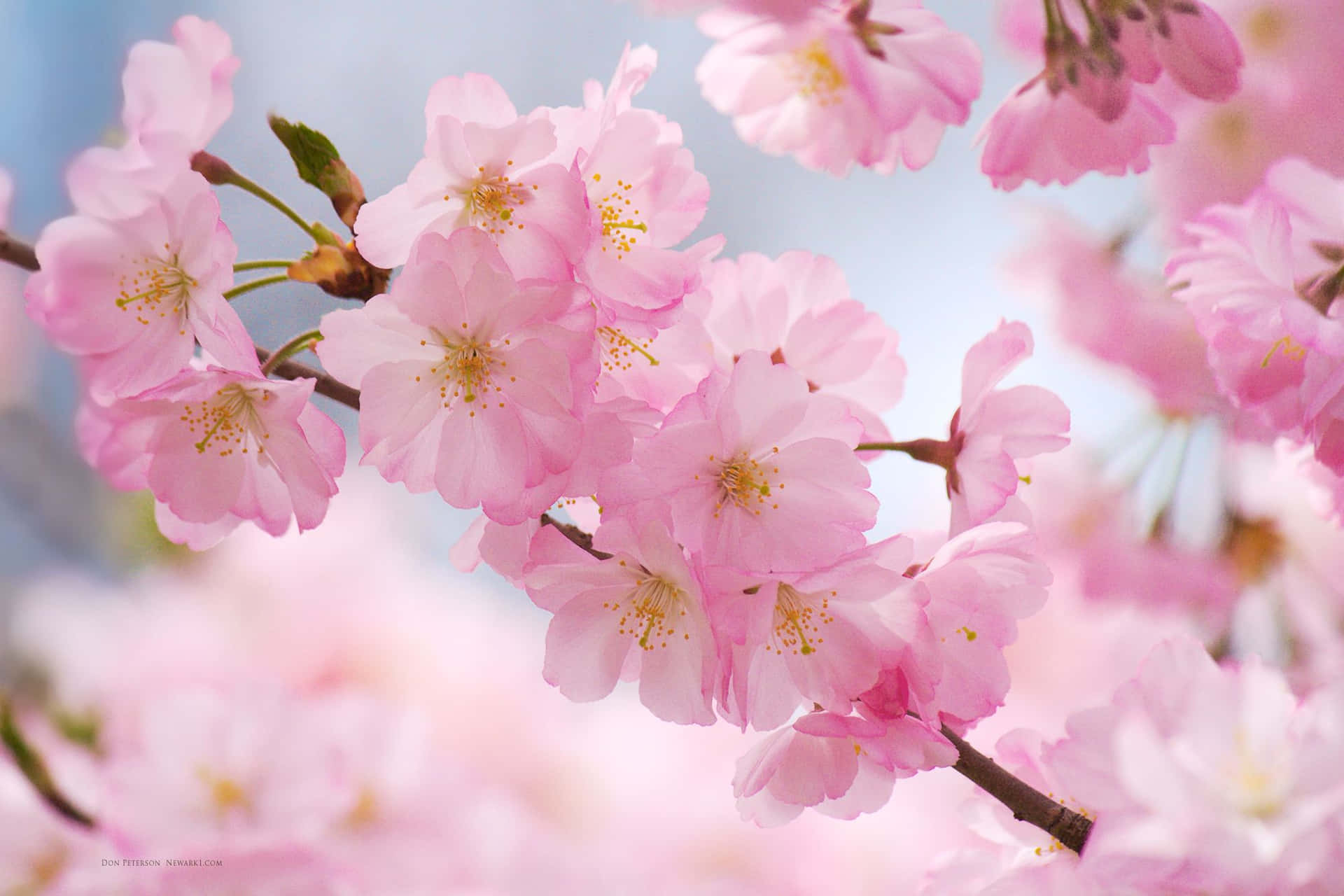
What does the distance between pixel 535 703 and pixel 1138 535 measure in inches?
23.7

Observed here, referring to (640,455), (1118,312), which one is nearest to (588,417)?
(640,455)

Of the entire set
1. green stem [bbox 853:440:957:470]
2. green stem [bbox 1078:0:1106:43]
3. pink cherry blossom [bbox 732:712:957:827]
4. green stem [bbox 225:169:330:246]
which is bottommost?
pink cherry blossom [bbox 732:712:957:827]

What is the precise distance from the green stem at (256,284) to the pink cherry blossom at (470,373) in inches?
1.8

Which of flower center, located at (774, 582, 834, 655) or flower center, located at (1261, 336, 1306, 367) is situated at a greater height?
flower center, located at (1261, 336, 1306, 367)

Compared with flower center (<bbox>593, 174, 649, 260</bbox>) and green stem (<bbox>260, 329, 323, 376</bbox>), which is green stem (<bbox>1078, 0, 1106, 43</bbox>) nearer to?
flower center (<bbox>593, 174, 649, 260</bbox>)

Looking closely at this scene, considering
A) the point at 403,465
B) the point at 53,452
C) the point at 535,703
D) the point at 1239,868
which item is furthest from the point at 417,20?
the point at 1239,868

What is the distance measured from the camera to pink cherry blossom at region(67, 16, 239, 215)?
1.21 feet

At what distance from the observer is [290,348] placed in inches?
15.3

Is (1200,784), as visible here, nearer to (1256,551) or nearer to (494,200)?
(494,200)

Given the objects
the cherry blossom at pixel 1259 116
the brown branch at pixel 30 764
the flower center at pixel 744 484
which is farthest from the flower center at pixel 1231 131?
the brown branch at pixel 30 764

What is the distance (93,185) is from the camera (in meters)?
0.37

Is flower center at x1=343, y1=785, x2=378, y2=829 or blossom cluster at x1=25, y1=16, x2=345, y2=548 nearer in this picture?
blossom cluster at x1=25, y1=16, x2=345, y2=548

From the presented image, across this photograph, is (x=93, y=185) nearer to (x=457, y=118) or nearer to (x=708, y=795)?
(x=457, y=118)

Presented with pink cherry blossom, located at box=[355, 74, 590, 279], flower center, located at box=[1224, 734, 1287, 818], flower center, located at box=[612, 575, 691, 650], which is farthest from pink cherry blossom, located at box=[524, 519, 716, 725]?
flower center, located at box=[1224, 734, 1287, 818]
